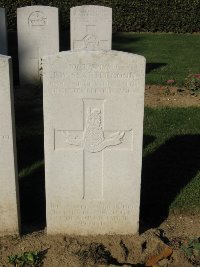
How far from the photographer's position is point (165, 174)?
5457mm

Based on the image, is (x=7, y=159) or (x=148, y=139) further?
(x=148, y=139)

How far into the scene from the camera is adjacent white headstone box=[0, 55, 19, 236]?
3582mm

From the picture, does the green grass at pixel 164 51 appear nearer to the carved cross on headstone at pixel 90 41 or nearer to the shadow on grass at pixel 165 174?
the carved cross on headstone at pixel 90 41

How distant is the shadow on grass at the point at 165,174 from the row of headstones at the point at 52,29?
357cm

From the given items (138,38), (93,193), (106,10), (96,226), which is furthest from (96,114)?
(138,38)

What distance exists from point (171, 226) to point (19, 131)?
3168mm

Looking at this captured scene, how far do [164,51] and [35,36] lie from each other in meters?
5.90

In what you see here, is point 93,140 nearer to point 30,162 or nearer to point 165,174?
point 165,174

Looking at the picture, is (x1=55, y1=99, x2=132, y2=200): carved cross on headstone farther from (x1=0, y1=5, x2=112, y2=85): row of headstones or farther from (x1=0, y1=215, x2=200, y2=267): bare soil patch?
(x1=0, y1=5, x2=112, y2=85): row of headstones

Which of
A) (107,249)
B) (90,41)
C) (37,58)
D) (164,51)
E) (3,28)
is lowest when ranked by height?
(107,249)

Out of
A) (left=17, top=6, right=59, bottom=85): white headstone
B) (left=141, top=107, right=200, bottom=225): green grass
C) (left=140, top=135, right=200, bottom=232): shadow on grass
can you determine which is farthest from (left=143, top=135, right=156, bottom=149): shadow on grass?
(left=17, top=6, right=59, bottom=85): white headstone

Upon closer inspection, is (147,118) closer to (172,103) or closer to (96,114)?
(172,103)

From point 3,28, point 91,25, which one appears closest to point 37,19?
point 3,28

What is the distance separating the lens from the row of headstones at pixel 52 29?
9.11 metres
